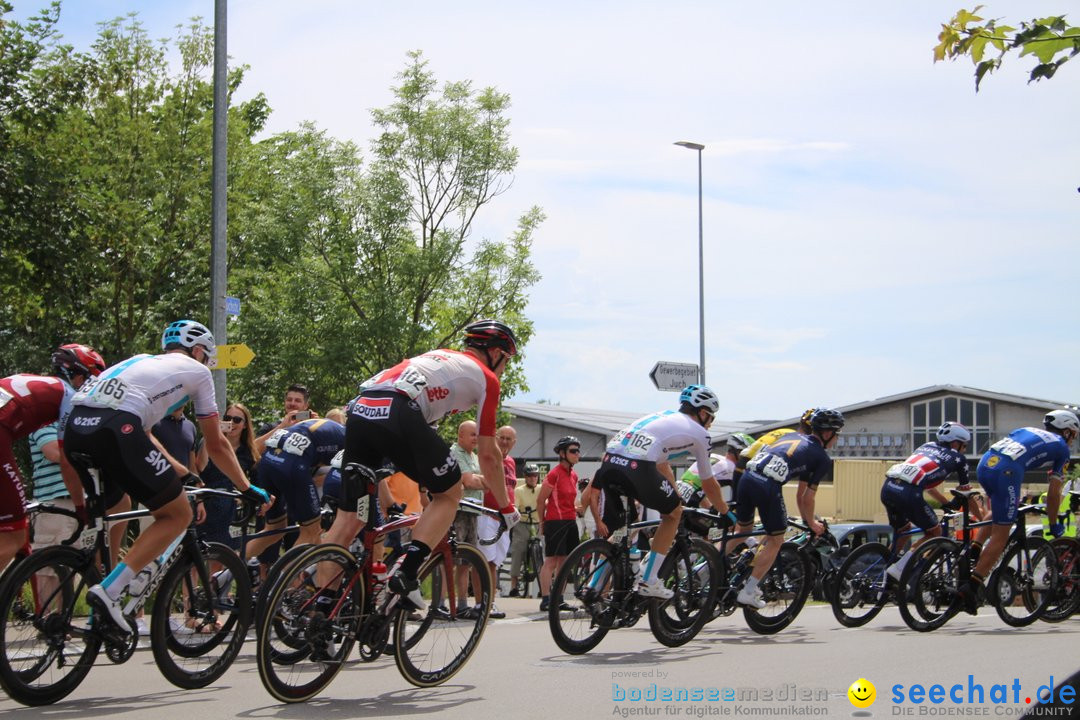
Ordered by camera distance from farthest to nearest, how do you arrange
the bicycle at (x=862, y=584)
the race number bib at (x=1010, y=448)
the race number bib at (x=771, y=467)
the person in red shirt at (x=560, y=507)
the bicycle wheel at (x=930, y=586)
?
the person in red shirt at (x=560, y=507)
the race number bib at (x=1010, y=448)
the bicycle at (x=862, y=584)
the bicycle wheel at (x=930, y=586)
the race number bib at (x=771, y=467)

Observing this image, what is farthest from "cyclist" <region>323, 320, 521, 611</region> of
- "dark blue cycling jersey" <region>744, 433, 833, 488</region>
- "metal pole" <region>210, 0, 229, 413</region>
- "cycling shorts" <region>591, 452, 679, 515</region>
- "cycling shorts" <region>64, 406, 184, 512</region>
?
"metal pole" <region>210, 0, 229, 413</region>

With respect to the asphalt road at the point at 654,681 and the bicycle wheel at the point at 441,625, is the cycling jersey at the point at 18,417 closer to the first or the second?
the asphalt road at the point at 654,681

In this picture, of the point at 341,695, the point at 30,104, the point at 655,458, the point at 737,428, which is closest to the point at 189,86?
the point at 30,104

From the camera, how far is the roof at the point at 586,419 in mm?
47156

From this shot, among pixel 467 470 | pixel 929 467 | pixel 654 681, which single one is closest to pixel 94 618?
pixel 654 681

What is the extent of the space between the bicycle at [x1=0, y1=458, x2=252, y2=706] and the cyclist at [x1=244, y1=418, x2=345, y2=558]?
242 cm

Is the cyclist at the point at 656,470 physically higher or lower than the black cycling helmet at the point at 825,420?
lower

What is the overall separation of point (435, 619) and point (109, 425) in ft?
7.01

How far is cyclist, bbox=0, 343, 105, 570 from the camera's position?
7160mm

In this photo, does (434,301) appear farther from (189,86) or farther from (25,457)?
(25,457)

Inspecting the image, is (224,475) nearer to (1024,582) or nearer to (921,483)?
(921,483)

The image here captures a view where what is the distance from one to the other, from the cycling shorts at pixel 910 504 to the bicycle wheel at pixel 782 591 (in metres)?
1.42

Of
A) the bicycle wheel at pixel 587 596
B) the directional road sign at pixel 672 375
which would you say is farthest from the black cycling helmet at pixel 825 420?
the directional road sign at pixel 672 375

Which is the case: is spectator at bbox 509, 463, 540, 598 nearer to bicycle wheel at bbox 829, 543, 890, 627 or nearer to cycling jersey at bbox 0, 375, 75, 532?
bicycle wheel at bbox 829, 543, 890, 627
